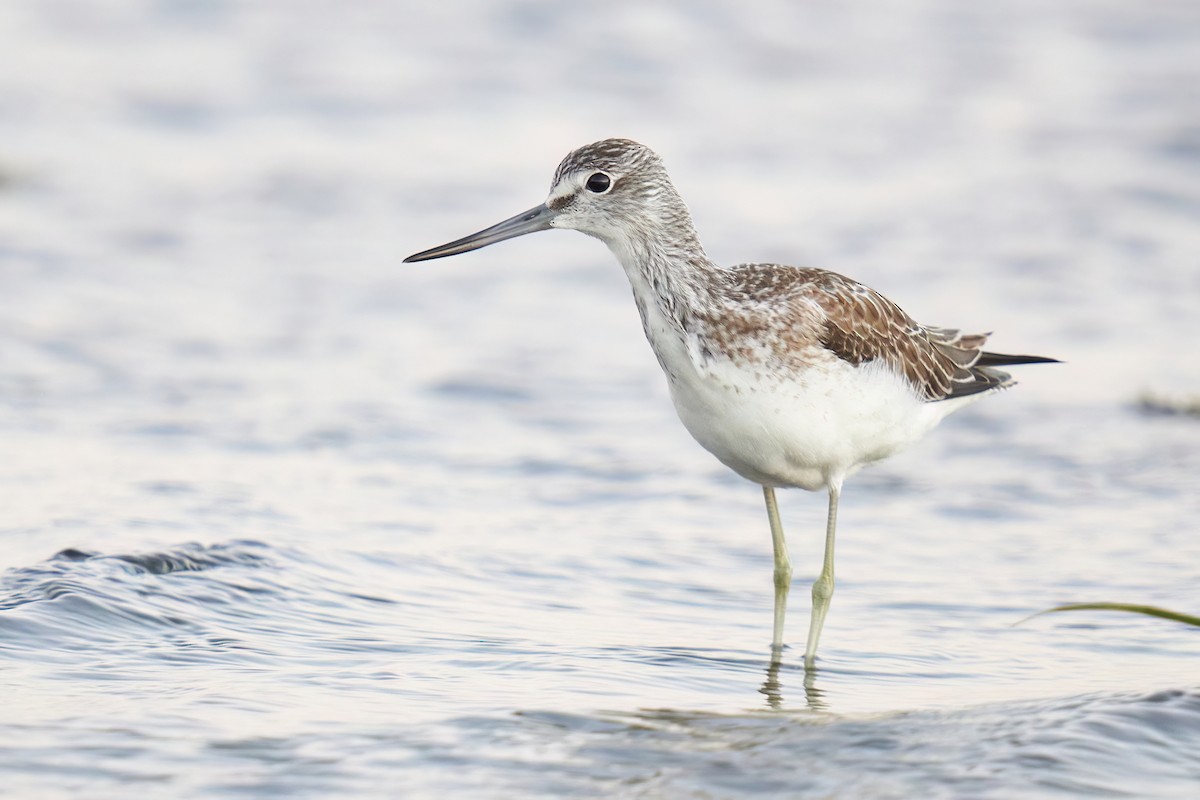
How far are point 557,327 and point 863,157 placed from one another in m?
5.44

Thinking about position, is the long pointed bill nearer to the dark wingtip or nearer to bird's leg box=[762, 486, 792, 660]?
bird's leg box=[762, 486, 792, 660]

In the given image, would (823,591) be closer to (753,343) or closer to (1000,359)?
(753,343)

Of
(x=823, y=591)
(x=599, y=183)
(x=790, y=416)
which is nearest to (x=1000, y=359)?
(x=823, y=591)

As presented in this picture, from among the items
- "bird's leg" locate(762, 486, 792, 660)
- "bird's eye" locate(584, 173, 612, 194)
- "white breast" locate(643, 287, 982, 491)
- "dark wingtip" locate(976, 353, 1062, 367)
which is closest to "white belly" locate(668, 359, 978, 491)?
"white breast" locate(643, 287, 982, 491)

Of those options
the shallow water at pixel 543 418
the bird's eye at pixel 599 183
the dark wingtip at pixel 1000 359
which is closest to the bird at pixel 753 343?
the bird's eye at pixel 599 183

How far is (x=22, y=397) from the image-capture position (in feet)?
36.7

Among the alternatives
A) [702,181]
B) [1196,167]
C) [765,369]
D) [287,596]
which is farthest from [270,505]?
[1196,167]

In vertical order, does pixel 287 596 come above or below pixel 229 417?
below

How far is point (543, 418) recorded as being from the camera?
11.8 meters

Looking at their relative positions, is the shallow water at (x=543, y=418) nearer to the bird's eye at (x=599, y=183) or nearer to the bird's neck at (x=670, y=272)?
the bird's neck at (x=670, y=272)

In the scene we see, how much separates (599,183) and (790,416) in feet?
4.40

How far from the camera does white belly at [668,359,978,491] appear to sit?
23.2 ft

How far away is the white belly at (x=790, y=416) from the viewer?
7.07m

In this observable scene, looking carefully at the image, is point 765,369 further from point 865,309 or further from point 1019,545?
point 1019,545
